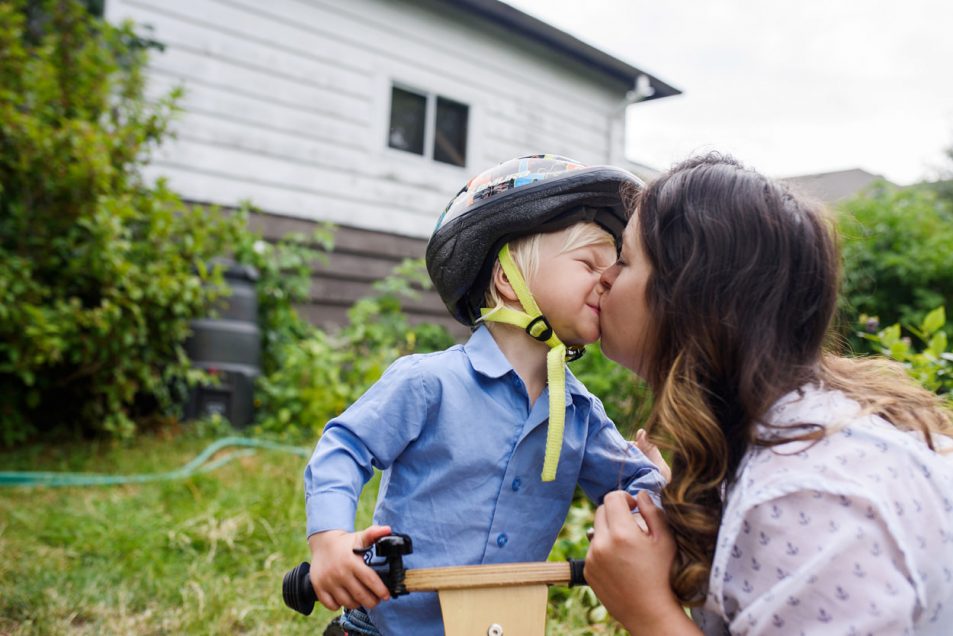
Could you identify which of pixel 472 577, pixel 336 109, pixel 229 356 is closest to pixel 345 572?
pixel 472 577

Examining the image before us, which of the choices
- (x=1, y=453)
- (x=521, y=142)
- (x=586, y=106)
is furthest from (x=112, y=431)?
(x=586, y=106)

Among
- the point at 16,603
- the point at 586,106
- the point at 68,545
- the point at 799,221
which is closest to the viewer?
the point at 799,221

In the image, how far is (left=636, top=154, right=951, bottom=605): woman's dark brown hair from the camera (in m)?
1.29

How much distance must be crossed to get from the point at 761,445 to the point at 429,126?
7.21 m

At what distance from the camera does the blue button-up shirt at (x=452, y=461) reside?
5.15 ft

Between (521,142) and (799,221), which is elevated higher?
(521,142)

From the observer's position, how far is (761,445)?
123cm

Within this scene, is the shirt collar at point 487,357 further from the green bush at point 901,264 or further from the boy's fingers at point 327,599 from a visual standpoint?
the green bush at point 901,264

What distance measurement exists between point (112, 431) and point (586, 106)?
6.57 meters

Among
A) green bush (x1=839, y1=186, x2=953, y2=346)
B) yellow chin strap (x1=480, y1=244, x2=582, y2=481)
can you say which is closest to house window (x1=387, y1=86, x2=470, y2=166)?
green bush (x1=839, y1=186, x2=953, y2=346)

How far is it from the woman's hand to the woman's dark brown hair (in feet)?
0.09

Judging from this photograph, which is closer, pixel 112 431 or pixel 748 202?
pixel 748 202

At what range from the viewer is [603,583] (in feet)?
4.48

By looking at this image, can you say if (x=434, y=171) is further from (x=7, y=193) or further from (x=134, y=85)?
(x=7, y=193)
